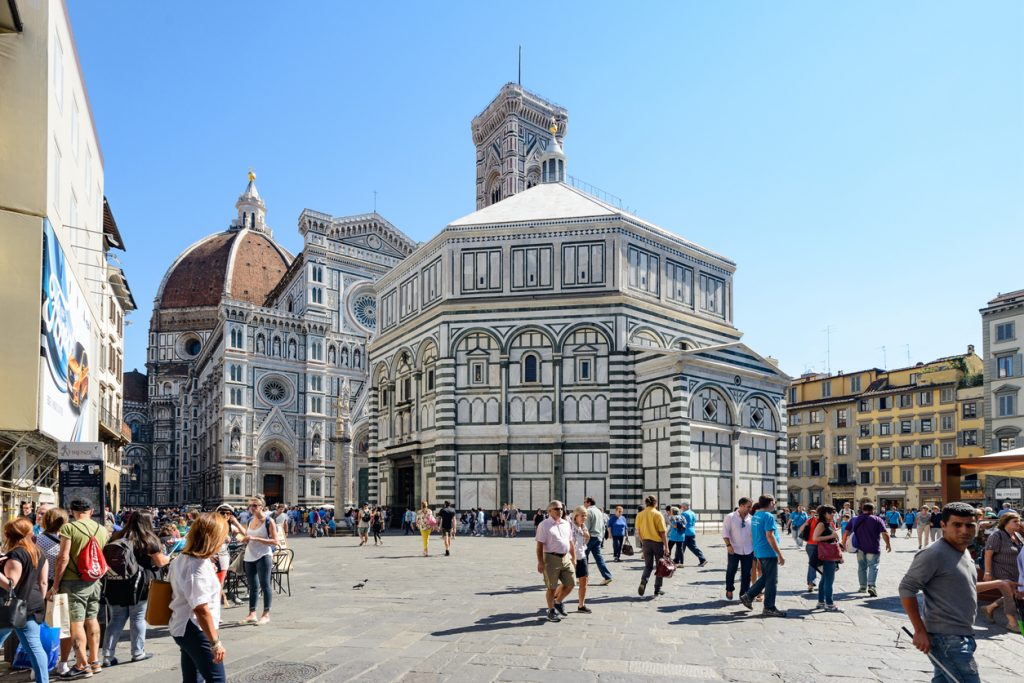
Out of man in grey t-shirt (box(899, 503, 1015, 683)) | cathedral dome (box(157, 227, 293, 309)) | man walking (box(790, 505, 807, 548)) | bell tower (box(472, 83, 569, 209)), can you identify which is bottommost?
man walking (box(790, 505, 807, 548))

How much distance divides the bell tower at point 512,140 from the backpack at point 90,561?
7068 cm

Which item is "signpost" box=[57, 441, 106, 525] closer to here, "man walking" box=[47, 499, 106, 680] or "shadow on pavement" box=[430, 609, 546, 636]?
"man walking" box=[47, 499, 106, 680]

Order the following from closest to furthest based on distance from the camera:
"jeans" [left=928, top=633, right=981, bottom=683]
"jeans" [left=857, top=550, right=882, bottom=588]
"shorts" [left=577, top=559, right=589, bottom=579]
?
"jeans" [left=928, top=633, right=981, bottom=683] < "shorts" [left=577, top=559, right=589, bottom=579] < "jeans" [left=857, top=550, right=882, bottom=588]

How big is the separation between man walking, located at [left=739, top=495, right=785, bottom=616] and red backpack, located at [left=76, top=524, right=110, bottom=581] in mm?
8309

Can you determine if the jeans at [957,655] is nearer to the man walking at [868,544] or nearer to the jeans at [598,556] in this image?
the man walking at [868,544]

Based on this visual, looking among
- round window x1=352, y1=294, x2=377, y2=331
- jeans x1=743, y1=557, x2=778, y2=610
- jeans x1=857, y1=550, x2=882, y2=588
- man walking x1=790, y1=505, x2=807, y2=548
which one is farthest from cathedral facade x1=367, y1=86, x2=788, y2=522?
round window x1=352, y1=294, x2=377, y2=331

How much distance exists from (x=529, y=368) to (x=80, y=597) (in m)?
30.9

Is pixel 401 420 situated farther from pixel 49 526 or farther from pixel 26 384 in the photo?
pixel 49 526

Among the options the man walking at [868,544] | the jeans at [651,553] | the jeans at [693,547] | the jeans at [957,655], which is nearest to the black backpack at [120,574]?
the jeans at [957,655]

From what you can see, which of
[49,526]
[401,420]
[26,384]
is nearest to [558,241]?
[401,420]

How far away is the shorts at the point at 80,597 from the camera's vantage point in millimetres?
8242

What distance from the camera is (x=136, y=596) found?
8.99 meters

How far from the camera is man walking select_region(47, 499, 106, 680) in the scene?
8.12 m

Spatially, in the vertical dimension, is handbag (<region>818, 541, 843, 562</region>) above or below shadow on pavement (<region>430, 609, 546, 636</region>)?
above
